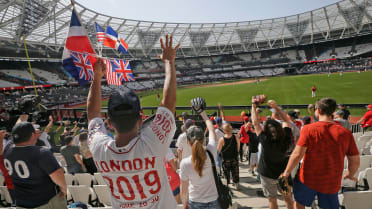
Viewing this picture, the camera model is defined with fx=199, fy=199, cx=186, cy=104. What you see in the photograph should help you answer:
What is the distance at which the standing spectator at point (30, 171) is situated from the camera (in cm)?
239

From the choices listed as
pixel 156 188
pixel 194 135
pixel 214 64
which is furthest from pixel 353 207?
pixel 214 64

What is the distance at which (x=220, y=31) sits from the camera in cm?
7075

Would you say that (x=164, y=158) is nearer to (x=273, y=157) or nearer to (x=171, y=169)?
(x=171, y=169)

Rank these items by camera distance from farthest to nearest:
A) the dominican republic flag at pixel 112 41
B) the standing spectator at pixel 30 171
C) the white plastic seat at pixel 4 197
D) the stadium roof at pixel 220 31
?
the stadium roof at pixel 220 31 < the dominican republic flag at pixel 112 41 < the white plastic seat at pixel 4 197 < the standing spectator at pixel 30 171

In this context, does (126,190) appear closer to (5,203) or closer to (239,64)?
(5,203)

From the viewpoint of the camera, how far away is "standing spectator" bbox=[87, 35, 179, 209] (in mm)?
1477

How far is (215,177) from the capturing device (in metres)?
2.71

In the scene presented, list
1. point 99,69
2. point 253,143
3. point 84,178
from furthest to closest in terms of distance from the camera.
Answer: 1. point 253,143
2. point 84,178
3. point 99,69

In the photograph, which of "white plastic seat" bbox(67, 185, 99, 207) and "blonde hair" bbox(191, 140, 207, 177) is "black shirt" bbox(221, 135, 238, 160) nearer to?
"blonde hair" bbox(191, 140, 207, 177)

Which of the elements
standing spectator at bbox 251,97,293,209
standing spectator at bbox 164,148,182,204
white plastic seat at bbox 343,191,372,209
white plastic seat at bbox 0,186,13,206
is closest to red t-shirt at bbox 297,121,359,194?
white plastic seat at bbox 343,191,372,209

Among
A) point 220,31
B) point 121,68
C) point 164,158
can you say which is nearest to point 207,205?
point 164,158

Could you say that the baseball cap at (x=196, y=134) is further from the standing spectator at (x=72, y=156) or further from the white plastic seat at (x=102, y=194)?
the standing spectator at (x=72, y=156)

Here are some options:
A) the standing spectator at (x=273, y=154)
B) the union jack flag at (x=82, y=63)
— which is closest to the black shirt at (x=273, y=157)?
the standing spectator at (x=273, y=154)

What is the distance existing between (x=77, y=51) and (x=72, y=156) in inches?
113
